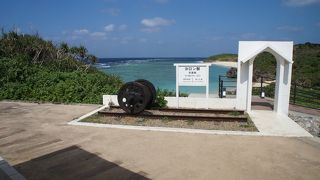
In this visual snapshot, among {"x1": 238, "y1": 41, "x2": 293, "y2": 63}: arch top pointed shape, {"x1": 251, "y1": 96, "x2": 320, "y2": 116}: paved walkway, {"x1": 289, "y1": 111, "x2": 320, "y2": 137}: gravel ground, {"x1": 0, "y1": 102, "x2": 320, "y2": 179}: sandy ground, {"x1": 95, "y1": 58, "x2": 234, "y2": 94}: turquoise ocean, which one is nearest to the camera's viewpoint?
{"x1": 0, "y1": 102, "x2": 320, "y2": 179}: sandy ground

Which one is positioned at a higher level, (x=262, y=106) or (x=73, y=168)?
(x=262, y=106)

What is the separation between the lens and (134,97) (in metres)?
10.5

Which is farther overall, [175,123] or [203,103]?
[203,103]

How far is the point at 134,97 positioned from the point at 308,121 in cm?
642

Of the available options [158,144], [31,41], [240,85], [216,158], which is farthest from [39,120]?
[31,41]

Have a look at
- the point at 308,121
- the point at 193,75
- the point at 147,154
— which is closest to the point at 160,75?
the point at 193,75

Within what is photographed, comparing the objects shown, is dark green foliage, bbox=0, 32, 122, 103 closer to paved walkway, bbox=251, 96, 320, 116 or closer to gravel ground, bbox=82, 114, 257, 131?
gravel ground, bbox=82, 114, 257, 131

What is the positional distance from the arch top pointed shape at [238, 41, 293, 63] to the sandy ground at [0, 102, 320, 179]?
3934 mm

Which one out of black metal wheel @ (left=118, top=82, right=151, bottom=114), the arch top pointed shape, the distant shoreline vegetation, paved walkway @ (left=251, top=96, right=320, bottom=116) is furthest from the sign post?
paved walkway @ (left=251, top=96, right=320, bottom=116)

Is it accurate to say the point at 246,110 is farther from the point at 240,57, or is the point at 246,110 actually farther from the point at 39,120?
the point at 39,120

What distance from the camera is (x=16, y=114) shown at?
11.0 meters

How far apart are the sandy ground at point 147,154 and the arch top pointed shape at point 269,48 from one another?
12.9 ft

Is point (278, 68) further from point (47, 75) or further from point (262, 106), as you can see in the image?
point (47, 75)

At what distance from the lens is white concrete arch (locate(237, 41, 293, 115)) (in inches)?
431
